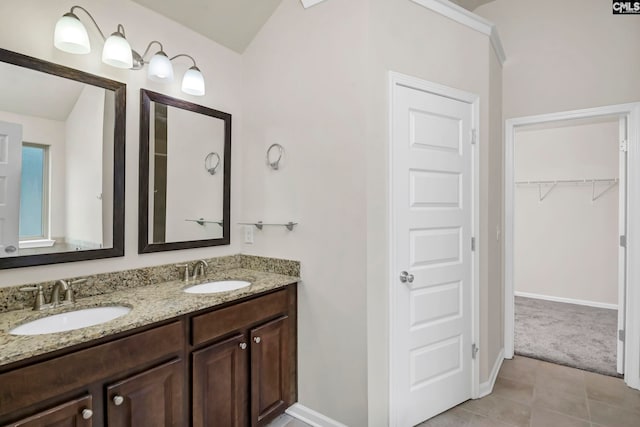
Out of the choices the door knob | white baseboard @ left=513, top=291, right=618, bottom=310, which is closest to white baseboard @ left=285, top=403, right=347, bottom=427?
the door knob

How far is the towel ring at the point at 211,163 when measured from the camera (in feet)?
7.32

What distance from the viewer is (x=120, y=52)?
63.9 inches

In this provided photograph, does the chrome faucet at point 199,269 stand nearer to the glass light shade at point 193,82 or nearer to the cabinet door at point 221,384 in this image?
the cabinet door at point 221,384

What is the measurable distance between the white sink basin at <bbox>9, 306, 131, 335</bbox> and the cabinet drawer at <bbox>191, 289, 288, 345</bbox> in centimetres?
33

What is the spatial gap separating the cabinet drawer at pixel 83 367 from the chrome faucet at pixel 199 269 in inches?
Result: 24.1

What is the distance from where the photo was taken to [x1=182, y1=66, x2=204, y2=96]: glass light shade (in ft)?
6.51

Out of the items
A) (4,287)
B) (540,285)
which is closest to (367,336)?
(4,287)

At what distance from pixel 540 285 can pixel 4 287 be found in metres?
5.63

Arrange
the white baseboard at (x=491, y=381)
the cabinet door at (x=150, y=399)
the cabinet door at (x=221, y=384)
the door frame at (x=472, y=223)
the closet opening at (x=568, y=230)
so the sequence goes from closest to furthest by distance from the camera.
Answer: the cabinet door at (x=150, y=399) → the cabinet door at (x=221, y=384) → the door frame at (x=472, y=223) → the white baseboard at (x=491, y=381) → the closet opening at (x=568, y=230)

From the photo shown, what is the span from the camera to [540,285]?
4703mm

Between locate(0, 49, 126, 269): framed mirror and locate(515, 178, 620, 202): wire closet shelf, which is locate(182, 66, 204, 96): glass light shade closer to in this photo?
locate(0, 49, 126, 269): framed mirror

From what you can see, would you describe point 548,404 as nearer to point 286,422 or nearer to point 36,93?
point 286,422

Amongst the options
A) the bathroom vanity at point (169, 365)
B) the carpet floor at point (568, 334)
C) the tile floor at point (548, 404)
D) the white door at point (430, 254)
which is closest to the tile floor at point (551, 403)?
the tile floor at point (548, 404)

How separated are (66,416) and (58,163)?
111 cm
